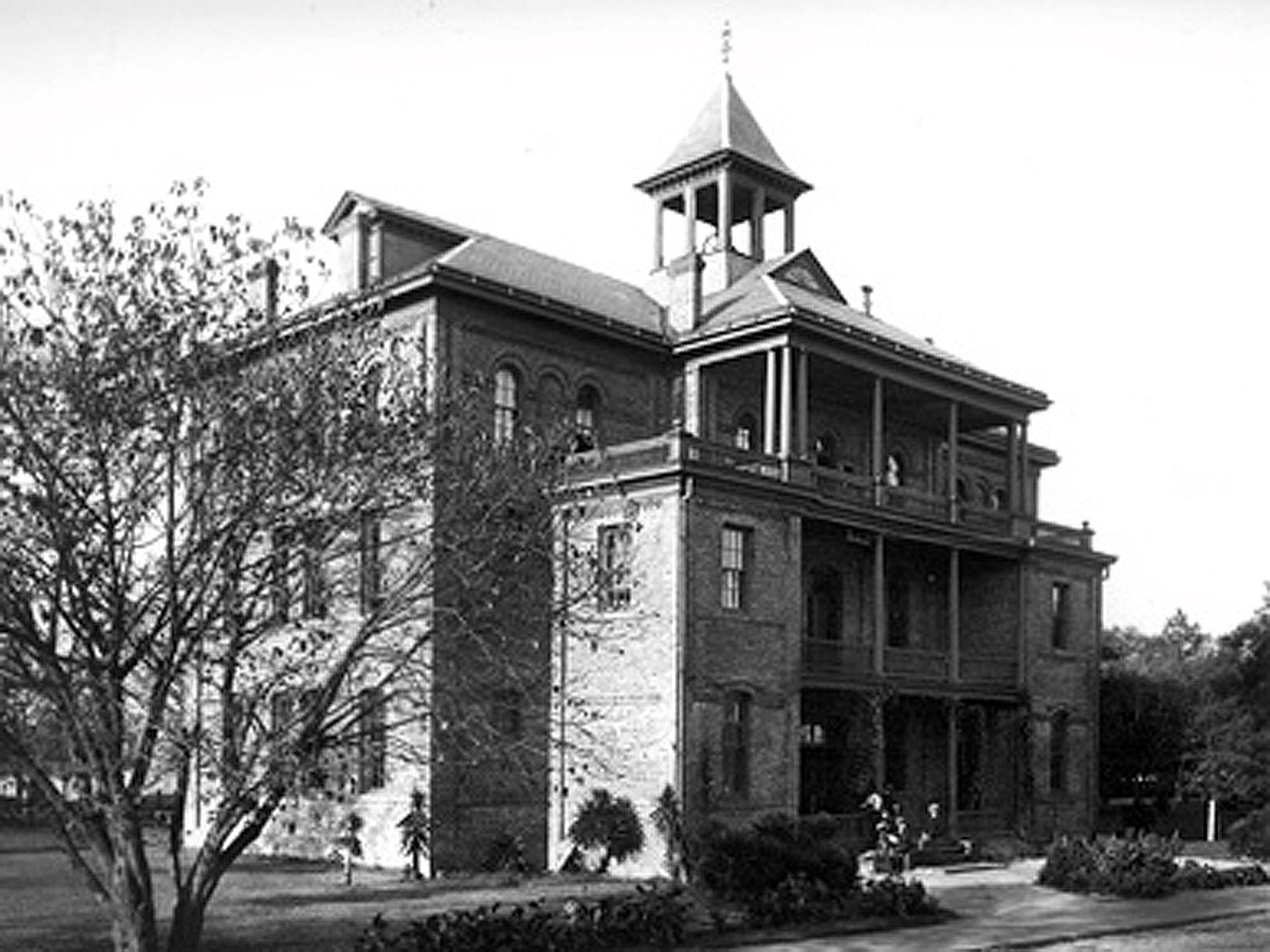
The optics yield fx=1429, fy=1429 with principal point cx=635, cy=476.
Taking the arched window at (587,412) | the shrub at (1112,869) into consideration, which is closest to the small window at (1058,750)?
the shrub at (1112,869)

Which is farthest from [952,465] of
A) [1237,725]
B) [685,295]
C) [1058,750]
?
[1237,725]

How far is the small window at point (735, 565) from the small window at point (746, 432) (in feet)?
17.4

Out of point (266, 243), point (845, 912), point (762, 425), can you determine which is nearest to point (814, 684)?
point (762, 425)

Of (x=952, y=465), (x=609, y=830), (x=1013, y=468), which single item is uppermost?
(x=1013, y=468)

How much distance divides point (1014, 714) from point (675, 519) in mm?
13673

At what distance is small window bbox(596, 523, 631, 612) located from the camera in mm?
15305

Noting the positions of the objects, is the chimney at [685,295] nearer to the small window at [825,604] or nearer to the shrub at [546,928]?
the small window at [825,604]

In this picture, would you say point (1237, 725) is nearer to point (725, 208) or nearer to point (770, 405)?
point (770, 405)

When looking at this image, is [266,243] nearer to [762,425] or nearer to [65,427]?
[65,427]

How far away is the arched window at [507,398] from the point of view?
28.9 metres

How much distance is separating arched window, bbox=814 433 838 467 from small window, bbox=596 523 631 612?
917 cm

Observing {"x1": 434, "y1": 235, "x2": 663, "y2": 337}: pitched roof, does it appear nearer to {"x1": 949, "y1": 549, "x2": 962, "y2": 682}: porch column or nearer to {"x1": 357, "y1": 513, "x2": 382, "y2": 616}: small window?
{"x1": 949, "y1": 549, "x2": 962, "y2": 682}: porch column

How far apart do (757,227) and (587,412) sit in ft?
32.8

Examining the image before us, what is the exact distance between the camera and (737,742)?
27516 millimetres
